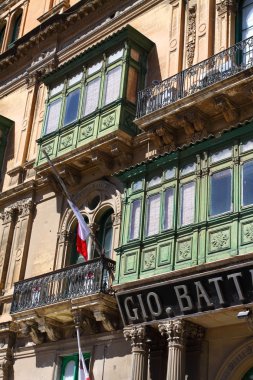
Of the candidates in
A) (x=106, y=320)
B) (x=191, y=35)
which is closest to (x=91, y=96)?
(x=191, y=35)

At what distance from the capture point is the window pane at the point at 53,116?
20.7 metres

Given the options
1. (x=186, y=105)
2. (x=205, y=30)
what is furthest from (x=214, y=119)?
(x=205, y=30)

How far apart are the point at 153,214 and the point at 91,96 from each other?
5.88 m

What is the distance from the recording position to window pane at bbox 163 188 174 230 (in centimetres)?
1470

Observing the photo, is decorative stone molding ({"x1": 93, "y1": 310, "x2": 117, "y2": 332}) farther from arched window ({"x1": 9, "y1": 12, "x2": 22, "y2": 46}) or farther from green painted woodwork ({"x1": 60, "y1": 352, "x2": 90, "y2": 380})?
arched window ({"x1": 9, "y1": 12, "x2": 22, "y2": 46})

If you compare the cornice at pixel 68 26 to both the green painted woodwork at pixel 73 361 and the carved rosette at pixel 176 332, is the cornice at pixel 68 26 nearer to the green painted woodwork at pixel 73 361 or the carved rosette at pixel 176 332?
the green painted woodwork at pixel 73 361

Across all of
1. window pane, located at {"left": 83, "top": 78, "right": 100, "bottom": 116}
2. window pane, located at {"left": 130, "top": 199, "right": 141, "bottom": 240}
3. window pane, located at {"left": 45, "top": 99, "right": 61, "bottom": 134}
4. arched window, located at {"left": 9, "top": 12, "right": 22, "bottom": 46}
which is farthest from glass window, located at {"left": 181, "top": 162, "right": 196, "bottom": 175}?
arched window, located at {"left": 9, "top": 12, "right": 22, "bottom": 46}

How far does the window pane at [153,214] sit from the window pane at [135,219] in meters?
0.29

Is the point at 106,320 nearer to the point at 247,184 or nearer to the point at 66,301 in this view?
the point at 66,301

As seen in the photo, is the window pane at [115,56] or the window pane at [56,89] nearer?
the window pane at [115,56]

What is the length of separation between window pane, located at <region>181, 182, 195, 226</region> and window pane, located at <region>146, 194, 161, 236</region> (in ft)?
2.41

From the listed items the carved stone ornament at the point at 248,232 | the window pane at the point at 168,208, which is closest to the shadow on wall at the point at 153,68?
the window pane at the point at 168,208

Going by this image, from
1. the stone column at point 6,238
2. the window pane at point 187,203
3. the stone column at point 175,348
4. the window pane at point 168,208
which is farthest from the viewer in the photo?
the stone column at point 6,238

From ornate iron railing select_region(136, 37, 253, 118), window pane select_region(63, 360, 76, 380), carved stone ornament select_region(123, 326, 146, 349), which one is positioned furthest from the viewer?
window pane select_region(63, 360, 76, 380)
